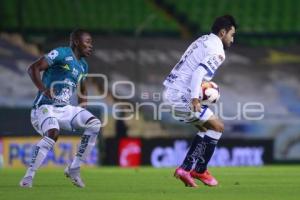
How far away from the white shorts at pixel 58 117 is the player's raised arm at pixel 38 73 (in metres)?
0.45

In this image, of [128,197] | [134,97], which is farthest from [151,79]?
[128,197]

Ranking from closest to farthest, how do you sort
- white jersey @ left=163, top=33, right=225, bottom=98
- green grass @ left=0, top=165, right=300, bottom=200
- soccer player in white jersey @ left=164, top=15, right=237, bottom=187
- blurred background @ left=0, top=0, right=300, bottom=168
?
green grass @ left=0, top=165, right=300, bottom=200 → white jersey @ left=163, top=33, right=225, bottom=98 → soccer player in white jersey @ left=164, top=15, right=237, bottom=187 → blurred background @ left=0, top=0, right=300, bottom=168

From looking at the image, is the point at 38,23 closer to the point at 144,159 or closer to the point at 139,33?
the point at 139,33

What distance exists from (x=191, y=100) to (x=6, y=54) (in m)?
11.6

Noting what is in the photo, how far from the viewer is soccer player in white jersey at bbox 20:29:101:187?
1098 centimetres

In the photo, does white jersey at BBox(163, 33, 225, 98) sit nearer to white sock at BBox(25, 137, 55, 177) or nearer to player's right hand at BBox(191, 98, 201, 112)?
player's right hand at BBox(191, 98, 201, 112)

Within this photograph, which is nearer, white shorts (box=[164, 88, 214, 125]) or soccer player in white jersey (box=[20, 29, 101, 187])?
soccer player in white jersey (box=[20, 29, 101, 187])

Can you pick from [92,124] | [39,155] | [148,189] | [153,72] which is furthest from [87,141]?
[153,72]

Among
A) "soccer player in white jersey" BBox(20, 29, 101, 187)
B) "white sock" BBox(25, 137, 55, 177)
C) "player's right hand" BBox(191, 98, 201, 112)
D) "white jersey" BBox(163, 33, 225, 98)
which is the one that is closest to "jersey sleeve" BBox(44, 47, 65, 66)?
"soccer player in white jersey" BBox(20, 29, 101, 187)

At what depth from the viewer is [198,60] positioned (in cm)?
1112

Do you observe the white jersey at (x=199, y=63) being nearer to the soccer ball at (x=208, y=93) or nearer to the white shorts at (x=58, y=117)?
the soccer ball at (x=208, y=93)

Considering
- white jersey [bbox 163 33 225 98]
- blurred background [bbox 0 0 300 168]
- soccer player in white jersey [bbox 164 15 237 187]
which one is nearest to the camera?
white jersey [bbox 163 33 225 98]

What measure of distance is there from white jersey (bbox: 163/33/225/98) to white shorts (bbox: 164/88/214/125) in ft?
0.24

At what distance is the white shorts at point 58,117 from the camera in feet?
36.3
